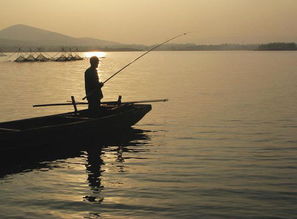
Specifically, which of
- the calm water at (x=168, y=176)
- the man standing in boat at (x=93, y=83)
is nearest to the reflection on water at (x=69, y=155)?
the calm water at (x=168, y=176)

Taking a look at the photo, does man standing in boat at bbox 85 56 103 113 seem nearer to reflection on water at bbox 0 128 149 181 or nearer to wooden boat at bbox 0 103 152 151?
wooden boat at bbox 0 103 152 151

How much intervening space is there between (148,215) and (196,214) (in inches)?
34.7

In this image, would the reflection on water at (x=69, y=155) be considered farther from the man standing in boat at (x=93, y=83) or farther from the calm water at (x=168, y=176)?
the man standing in boat at (x=93, y=83)

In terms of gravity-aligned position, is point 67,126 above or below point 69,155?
above

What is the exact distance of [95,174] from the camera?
1103cm

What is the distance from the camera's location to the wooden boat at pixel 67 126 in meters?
11.9

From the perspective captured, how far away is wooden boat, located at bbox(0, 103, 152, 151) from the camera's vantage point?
11914 millimetres

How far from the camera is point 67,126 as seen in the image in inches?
521

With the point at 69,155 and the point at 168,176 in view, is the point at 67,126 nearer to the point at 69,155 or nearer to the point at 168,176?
the point at 69,155

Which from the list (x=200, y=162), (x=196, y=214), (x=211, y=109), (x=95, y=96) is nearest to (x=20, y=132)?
(x=95, y=96)

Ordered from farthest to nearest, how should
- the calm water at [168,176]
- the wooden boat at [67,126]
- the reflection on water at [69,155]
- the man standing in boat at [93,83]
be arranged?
the man standing in boat at [93,83] < the wooden boat at [67,126] < the reflection on water at [69,155] < the calm water at [168,176]

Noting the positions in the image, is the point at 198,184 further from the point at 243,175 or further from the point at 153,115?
the point at 153,115

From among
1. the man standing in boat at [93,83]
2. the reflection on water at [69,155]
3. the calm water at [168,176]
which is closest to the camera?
the calm water at [168,176]

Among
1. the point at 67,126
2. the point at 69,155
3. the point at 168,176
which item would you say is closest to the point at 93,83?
the point at 67,126
